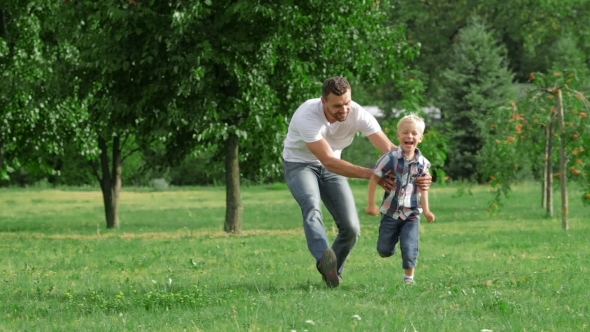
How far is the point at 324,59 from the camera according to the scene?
2223cm

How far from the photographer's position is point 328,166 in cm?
980

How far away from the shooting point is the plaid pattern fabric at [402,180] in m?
9.84

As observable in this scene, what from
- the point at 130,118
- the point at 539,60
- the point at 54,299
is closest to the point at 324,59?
the point at 130,118

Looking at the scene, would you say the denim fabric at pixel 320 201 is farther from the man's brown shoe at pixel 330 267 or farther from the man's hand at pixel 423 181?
the man's hand at pixel 423 181

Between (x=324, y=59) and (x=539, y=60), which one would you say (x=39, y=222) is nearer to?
(x=324, y=59)

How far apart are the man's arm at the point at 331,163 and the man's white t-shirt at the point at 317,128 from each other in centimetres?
6

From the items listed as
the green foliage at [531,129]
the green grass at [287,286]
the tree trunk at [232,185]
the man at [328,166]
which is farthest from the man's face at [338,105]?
the tree trunk at [232,185]

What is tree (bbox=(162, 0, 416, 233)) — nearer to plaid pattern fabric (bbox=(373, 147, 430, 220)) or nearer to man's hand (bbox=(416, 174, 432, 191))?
plaid pattern fabric (bbox=(373, 147, 430, 220))

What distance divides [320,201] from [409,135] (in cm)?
98

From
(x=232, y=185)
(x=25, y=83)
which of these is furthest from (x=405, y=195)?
(x=25, y=83)

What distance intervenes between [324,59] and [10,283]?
11.9 metres

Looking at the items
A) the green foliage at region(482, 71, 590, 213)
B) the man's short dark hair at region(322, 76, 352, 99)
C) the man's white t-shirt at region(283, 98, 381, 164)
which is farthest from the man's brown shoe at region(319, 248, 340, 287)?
the green foliage at region(482, 71, 590, 213)

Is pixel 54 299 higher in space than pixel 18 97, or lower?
lower

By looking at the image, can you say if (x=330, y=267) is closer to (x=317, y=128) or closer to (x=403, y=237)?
(x=403, y=237)
